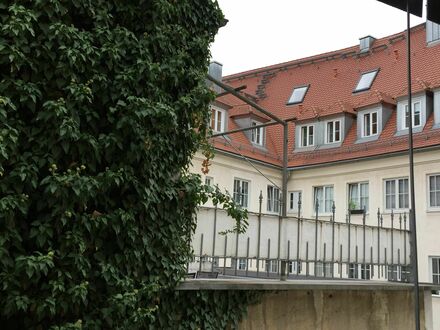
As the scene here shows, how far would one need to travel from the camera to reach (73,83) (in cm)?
369

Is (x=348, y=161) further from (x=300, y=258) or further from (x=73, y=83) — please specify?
(x=73, y=83)

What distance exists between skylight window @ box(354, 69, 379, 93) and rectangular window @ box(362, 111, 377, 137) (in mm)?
1949

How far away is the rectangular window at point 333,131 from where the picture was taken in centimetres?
2141

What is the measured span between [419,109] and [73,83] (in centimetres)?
1712

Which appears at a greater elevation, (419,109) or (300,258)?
(419,109)

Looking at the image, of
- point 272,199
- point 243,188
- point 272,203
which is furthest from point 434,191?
point 243,188

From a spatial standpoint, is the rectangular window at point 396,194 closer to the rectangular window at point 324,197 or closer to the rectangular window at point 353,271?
the rectangular window at point 324,197

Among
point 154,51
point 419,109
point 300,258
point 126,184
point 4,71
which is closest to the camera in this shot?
point 4,71

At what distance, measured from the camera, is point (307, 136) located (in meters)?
22.4

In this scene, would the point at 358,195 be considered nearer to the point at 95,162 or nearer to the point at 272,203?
the point at 272,203

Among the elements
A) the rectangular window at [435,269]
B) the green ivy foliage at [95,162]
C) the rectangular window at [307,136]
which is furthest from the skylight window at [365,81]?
the green ivy foliage at [95,162]

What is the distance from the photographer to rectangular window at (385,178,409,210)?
60.6ft

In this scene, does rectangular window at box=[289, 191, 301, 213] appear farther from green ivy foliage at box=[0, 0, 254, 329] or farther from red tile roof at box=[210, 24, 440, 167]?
green ivy foliage at box=[0, 0, 254, 329]

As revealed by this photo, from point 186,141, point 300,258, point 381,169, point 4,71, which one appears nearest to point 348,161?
point 381,169
